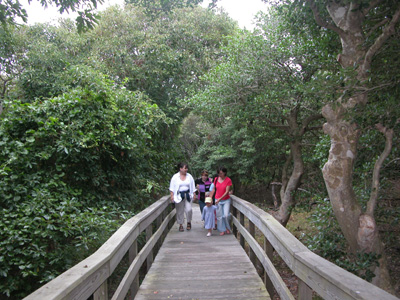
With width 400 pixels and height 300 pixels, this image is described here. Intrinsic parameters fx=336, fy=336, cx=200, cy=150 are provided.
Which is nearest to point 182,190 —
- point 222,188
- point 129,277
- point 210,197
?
point 210,197

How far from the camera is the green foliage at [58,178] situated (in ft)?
15.0

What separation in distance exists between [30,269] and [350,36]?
18.8ft

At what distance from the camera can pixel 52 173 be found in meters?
5.38

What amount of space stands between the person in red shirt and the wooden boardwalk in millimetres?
833

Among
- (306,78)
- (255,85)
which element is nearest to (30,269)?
(255,85)

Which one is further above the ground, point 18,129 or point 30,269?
point 18,129

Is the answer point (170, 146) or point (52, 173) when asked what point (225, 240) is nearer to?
point (52, 173)

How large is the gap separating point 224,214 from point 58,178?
3.93 meters

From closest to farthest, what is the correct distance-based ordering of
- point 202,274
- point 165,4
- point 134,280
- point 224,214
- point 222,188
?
point 134,280 < point 202,274 < point 222,188 < point 224,214 < point 165,4

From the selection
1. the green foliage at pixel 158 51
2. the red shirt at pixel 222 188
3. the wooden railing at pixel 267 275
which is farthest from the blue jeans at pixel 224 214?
the green foliage at pixel 158 51

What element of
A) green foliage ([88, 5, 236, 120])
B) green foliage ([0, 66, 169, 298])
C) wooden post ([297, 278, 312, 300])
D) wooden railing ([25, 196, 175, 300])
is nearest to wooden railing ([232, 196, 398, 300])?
wooden post ([297, 278, 312, 300])

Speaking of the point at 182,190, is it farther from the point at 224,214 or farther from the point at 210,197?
the point at 224,214

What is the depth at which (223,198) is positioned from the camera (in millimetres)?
7762

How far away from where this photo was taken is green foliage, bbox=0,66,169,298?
457 cm
